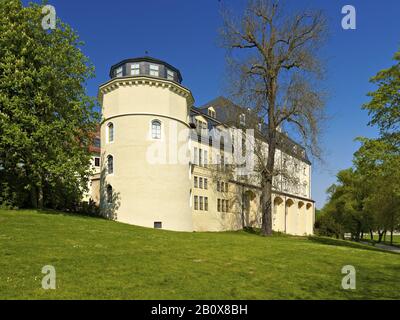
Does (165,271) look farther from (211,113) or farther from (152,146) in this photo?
(211,113)

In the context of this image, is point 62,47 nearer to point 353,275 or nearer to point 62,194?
point 62,194

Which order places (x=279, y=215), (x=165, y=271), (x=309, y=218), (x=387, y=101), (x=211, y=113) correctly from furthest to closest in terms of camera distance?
(x=309, y=218)
(x=279, y=215)
(x=211, y=113)
(x=387, y=101)
(x=165, y=271)

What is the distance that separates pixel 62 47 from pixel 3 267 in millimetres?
20897

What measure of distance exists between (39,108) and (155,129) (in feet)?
32.7

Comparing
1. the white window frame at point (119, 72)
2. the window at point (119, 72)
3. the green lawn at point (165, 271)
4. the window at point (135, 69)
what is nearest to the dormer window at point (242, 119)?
the window at point (135, 69)

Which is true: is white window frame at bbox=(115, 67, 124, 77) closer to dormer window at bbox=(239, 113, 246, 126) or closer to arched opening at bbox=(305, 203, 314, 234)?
dormer window at bbox=(239, 113, 246, 126)

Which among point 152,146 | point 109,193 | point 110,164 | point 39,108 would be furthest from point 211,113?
point 39,108

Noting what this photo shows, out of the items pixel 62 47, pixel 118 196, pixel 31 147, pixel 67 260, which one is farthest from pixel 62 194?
pixel 67 260

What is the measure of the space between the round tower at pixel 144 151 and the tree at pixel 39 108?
14.5ft

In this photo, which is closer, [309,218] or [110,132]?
[110,132]

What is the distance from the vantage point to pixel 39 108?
83.3ft

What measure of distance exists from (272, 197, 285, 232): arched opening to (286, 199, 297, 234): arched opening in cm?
225

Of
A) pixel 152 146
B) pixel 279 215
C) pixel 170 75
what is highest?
pixel 170 75

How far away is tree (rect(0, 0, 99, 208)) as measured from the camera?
23.2 m
